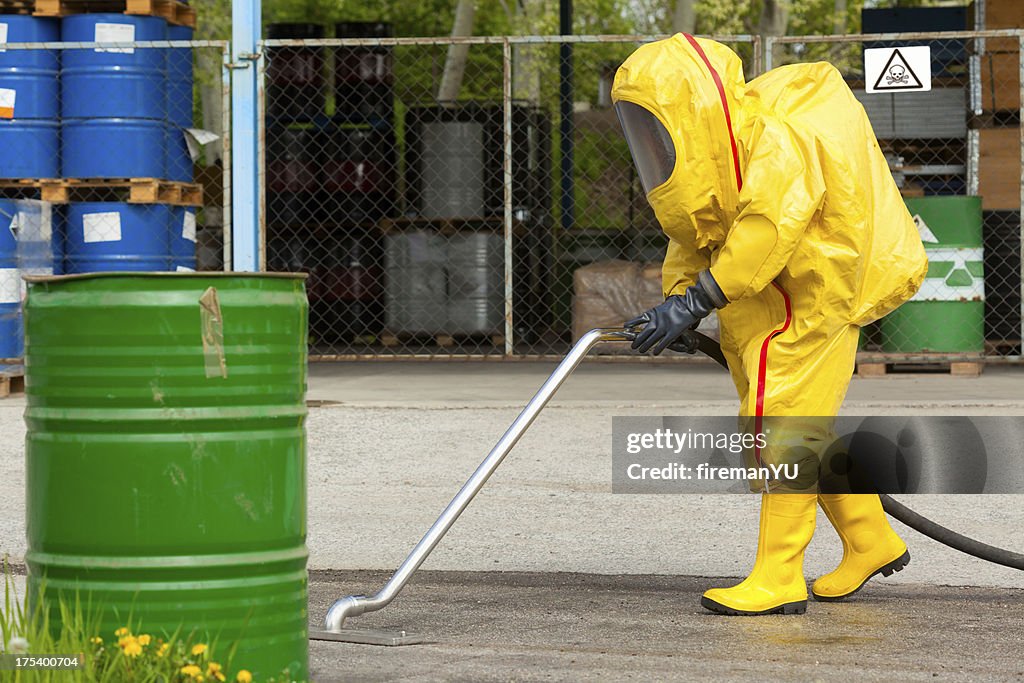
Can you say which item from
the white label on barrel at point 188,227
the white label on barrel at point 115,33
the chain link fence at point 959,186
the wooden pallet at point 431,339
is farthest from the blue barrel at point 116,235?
the chain link fence at point 959,186

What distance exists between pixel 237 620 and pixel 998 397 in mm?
5871

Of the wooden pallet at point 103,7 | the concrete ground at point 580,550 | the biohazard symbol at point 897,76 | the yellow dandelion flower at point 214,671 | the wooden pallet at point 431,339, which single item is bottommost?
the concrete ground at point 580,550

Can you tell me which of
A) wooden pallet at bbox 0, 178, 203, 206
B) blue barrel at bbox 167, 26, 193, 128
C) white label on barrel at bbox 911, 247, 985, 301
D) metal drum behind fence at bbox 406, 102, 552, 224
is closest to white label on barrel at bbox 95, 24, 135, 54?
blue barrel at bbox 167, 26, 193, 128

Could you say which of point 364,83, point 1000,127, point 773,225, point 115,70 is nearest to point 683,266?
point 773,225

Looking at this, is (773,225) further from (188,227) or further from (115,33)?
(188,227)

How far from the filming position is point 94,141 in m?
9.56

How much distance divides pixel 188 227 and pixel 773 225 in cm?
615

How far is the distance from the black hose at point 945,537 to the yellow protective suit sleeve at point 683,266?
3.21 feet

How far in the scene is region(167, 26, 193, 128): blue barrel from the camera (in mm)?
9734

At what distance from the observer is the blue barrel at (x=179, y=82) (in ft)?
31.9

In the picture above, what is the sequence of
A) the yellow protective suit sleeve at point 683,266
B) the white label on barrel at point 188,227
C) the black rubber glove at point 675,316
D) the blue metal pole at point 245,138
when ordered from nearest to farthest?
the black rubber glove at point 675,316
the yellow protective suit sleeve at point 683,266
the blue metal pole at point 245,138
the white label on barrel at point 188,227

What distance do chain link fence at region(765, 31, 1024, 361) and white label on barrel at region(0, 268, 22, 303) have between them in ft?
14.9

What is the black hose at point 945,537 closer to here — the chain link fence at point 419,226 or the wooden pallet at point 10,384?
the wooden pallet at point 10,384

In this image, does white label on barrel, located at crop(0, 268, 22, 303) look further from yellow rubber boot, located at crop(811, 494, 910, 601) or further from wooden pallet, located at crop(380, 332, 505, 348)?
yellow rubber boot, located at crop(811, 494, 910, 601)
